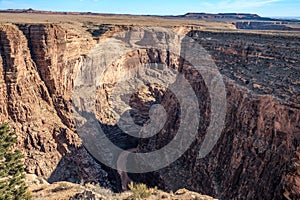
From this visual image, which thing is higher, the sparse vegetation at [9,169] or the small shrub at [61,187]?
the sparse vegetation at [9,169]

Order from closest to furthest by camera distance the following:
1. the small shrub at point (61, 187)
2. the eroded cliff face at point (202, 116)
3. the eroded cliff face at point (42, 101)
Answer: the small shrub at point (61, 187), the eroded cliff face at point (202, 116), the eroded cliff face at point (42, 101)

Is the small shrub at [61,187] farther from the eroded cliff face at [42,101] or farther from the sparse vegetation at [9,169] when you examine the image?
the eroded cliff face at [42,101]

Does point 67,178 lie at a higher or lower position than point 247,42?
lower

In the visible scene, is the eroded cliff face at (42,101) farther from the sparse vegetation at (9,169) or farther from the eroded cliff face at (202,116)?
the sparse vegetation at (9,169)

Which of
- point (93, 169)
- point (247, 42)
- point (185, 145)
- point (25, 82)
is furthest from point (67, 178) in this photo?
point (247, 42)

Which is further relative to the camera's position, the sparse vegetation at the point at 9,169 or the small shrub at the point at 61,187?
the small shrub at the point at 61,187

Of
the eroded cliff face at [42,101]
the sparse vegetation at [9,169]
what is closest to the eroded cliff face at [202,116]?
the eroded cliff face at [42,101]

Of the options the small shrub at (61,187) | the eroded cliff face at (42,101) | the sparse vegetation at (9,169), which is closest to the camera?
the sparse vegetation at (9,169)

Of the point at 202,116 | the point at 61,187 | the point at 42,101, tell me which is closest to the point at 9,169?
the point at 61,187

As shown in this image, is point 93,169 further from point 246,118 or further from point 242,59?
point 242,59
